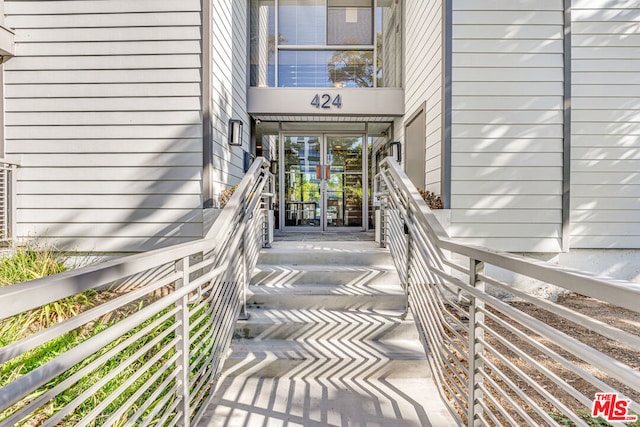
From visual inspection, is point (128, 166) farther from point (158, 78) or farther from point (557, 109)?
point (557, 109)

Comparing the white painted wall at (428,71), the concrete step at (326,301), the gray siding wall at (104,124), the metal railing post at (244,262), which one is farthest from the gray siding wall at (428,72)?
the gray siding wall at (104,124)

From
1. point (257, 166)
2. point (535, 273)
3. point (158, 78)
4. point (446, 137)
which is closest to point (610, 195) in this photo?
point (446, 137)

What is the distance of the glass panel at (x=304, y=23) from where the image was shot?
6.68 metres

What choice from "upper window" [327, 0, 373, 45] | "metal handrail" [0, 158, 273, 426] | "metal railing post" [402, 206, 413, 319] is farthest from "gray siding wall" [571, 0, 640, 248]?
"metal handrail" [0, 158, 273, 426]

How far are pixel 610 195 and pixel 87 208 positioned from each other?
639 centimetres

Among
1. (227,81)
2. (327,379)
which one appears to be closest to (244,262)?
(327,379)

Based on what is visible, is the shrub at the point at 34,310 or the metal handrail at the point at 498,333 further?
the shrub at the point at 34,310

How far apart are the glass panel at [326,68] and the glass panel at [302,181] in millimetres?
1161

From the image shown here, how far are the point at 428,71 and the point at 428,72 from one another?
0.01 meters

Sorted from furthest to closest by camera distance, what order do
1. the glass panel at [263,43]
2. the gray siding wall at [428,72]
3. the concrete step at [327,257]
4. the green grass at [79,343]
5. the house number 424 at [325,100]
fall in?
the glass panel at [263,43] < the house number 424 at [325,100] < the gray siding wall at [428,72] < the concrete step at [327,257] < the green grass at [79,343]

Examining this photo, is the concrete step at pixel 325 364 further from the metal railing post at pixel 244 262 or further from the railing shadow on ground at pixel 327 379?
the metal railing post at pixel 244 262

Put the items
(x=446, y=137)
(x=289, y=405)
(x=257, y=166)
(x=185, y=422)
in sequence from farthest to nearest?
(x=446, y=137), (x=257, y=166), (x=289, y=405), (x=185, y=422)

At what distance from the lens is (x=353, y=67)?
261 inches

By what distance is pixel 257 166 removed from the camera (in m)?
3.37
